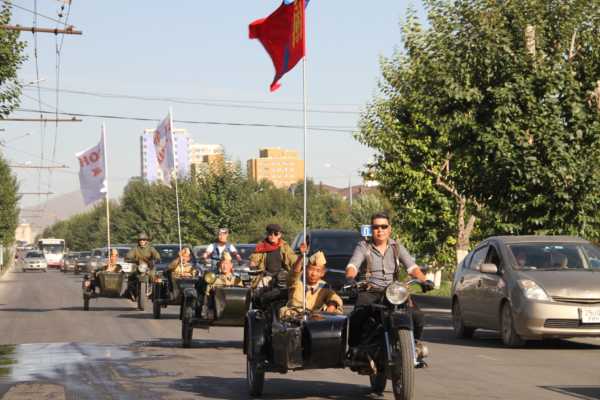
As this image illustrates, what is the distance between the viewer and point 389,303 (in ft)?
35.1

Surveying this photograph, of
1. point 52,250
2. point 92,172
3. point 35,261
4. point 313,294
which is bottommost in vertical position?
point 313,294

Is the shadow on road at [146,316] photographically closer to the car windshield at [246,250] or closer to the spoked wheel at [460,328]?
the car windshield at [246,250]

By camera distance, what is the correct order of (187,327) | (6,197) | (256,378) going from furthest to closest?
(6,197) → (187,327) → (256,378)

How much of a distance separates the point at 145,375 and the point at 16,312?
1794 centimetres

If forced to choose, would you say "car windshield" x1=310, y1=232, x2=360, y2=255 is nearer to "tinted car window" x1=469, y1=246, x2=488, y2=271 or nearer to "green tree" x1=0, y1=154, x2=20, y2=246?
"tinted car window" x1=469, y1=246, x2=488, y2=271

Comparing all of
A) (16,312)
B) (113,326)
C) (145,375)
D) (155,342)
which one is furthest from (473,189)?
(145,375)

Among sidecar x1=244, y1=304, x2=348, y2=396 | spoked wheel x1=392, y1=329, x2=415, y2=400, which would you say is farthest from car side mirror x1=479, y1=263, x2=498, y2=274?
spoked wheel x1=392, y1=329, x2=415, y2=400

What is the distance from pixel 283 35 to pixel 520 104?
455 inches

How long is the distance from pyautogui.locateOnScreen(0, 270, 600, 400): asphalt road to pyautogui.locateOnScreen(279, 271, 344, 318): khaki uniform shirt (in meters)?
0.78

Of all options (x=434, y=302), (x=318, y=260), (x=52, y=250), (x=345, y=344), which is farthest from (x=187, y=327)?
(x=52, y=250)

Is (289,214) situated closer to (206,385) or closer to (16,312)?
(16,312)

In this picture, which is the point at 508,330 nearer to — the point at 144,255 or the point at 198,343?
the point at 198,343

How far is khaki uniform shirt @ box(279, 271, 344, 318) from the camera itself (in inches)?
463

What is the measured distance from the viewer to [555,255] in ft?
60.1
